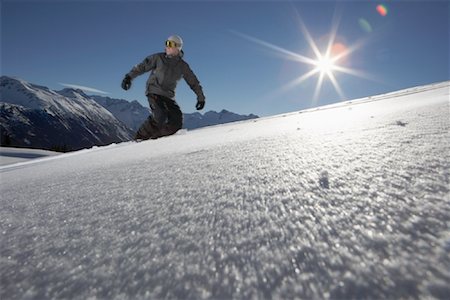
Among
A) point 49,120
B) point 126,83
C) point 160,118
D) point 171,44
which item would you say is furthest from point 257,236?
point 49,120

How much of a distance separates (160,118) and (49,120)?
129m

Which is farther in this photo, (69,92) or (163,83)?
(69,92)

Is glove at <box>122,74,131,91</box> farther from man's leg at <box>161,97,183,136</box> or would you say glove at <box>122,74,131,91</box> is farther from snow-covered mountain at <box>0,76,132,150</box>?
snow-covered mountain at <box>0,76,132,150</box>

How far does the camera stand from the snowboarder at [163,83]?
4449 millimetres

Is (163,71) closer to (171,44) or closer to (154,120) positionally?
(171,44)

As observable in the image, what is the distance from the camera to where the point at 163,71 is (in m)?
4.43

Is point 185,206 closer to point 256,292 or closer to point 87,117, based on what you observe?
point 256,292

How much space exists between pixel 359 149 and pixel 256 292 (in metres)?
0.82

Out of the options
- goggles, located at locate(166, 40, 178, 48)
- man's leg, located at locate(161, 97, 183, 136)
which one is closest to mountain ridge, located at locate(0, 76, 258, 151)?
man's leg, located at locate(161, 97, 183, 136)

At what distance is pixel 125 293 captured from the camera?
37cm

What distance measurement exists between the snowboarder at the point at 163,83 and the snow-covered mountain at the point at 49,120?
4106 inches

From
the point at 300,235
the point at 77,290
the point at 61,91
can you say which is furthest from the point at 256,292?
the point at 61,91

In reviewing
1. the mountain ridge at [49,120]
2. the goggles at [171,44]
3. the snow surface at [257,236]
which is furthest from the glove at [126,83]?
the mountain ridge at [49,120]

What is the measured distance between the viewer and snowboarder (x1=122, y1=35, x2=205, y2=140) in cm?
445
